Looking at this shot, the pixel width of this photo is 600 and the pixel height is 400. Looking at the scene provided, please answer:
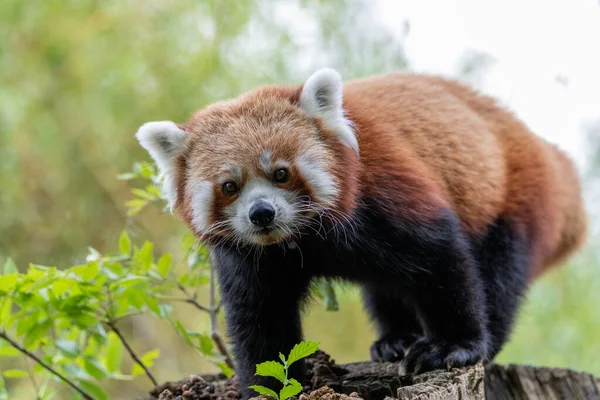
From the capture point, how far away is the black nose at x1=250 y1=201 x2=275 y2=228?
2.57 meters

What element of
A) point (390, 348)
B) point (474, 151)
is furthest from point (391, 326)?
point (474, 151)

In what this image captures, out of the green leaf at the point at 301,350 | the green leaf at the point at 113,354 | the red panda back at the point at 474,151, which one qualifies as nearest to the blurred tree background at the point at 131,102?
the red panda back at the point at 474,151

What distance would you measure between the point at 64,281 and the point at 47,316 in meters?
0.26

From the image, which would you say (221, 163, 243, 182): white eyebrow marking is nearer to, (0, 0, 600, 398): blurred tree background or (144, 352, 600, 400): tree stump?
(144, 352, 600, 400): tree stump

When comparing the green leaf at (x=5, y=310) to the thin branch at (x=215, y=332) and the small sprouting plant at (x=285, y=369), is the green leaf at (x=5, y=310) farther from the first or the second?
the small sprouting plant at (x=285, y=369)

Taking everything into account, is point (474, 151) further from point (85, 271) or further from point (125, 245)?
point (85, 271)

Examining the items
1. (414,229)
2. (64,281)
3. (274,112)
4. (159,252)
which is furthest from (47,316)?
(159,252)

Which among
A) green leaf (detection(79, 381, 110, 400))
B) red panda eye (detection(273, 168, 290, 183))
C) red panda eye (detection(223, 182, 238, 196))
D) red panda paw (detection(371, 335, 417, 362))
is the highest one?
red panda eye (detection(273, 168, 290, 183))

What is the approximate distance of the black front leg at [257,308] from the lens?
2.92 m

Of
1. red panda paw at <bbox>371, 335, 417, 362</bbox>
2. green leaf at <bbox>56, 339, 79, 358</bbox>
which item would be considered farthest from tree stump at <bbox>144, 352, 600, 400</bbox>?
green leaf at <bbox>56, 339, 79, 358</bbox>

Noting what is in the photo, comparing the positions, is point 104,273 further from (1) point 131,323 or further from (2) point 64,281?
(1) point 131,323

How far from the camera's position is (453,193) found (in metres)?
3.36

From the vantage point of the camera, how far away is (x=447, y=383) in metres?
2.47

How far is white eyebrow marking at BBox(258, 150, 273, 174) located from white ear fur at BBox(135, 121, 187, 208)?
0.44 metres
